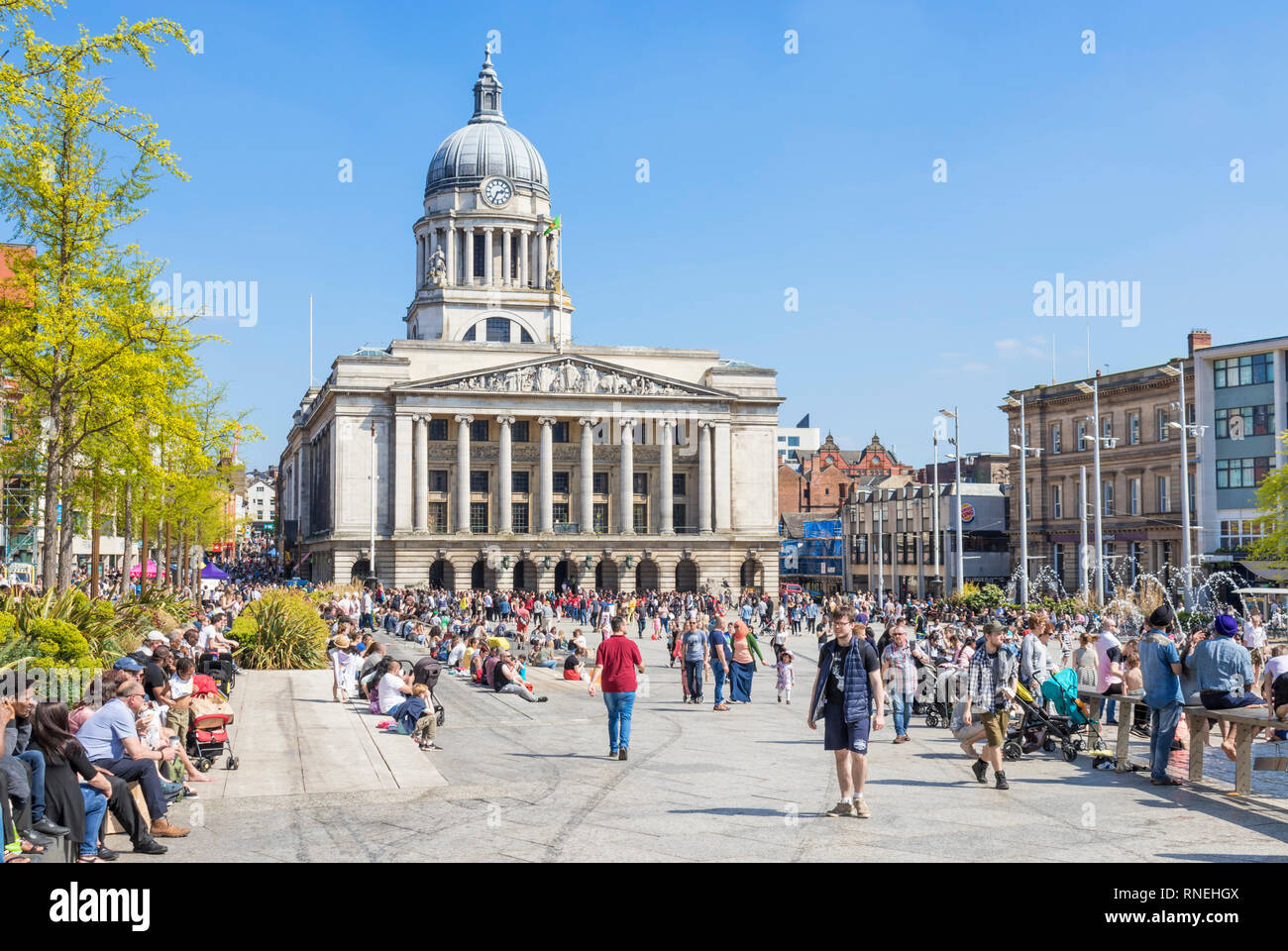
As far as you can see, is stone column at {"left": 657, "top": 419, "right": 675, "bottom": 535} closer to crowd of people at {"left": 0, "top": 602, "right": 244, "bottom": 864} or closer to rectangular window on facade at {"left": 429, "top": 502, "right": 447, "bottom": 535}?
rectangular window on facade at {"left": 429, "top": 502, "right": 447, "bottom": 535}

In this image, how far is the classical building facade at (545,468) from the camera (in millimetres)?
82438

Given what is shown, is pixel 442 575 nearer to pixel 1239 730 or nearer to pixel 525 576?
pixel 525 576

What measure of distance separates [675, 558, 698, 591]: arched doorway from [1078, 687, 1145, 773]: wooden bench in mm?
71385

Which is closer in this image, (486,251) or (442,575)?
(442,575)

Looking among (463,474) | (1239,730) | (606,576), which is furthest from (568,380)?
(1239,730)

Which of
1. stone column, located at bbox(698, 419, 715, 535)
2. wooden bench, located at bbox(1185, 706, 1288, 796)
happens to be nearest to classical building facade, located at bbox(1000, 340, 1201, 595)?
stone column, located at bbox(698, 419, 715, 535)

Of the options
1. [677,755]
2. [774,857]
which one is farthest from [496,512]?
[774,857]

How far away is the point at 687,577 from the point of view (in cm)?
8900

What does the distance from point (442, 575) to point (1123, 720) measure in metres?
72.4

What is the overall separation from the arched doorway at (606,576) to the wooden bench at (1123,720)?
70.0m

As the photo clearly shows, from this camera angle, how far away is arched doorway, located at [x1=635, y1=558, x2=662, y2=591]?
285ft
